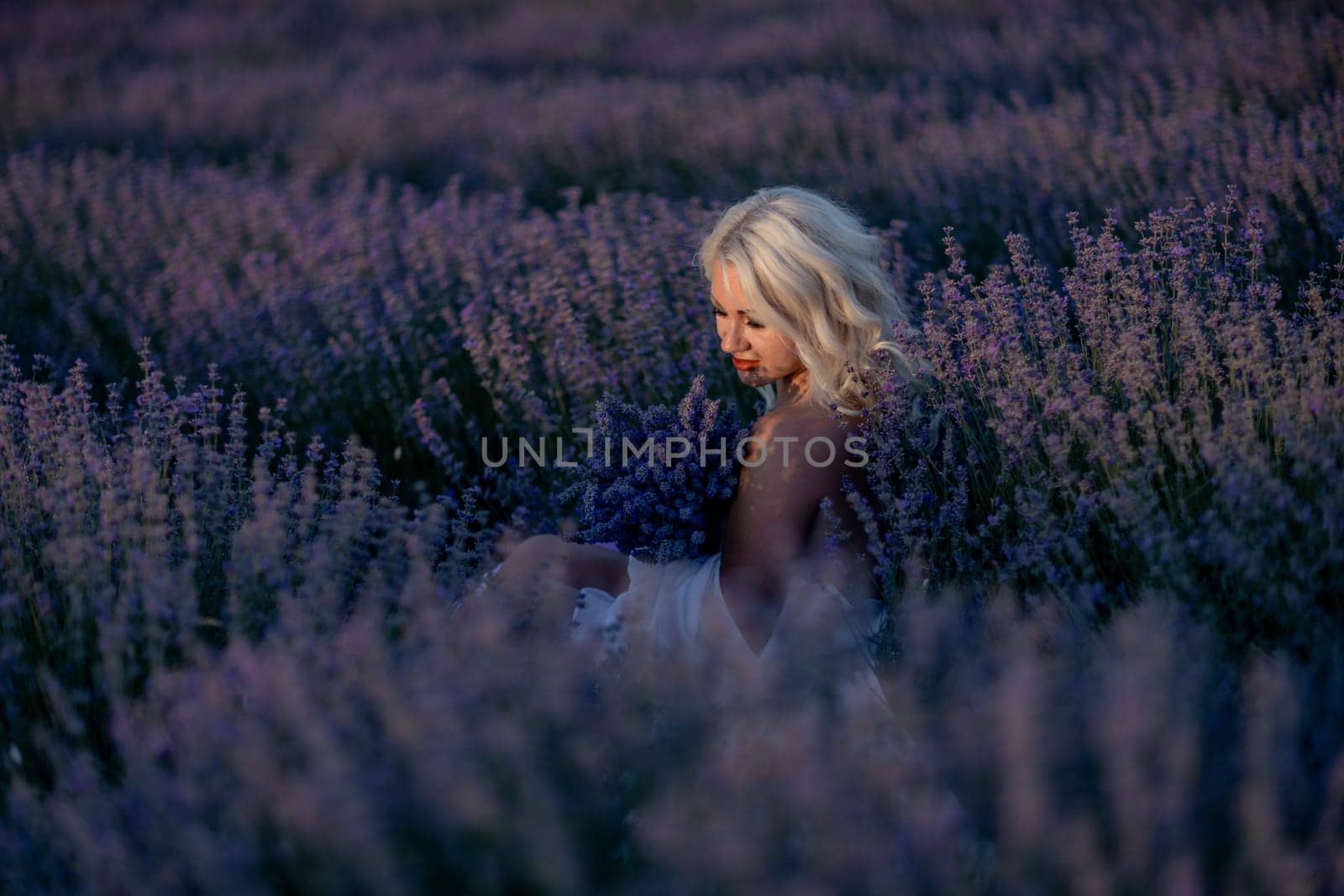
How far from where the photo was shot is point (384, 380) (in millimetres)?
3791

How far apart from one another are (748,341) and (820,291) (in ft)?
0.70

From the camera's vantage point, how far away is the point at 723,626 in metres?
2.38

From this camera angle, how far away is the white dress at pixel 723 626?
1.50 m

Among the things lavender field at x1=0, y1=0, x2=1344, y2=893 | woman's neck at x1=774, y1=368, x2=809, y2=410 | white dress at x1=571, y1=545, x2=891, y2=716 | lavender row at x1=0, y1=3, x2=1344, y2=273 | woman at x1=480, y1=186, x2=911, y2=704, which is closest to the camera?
lavender field at x1=0, y1=0, x2=1344, y2=893

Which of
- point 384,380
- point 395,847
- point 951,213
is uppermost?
point 951,213

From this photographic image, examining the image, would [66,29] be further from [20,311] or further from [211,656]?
[211,656]

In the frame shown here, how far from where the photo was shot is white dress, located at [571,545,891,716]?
1.50 metres

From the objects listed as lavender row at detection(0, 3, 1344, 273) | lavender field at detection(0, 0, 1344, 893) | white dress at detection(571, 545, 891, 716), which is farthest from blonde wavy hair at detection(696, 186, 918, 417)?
lavender row at detection(0, 3, 1344, 273)

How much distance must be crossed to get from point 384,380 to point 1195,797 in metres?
3.02

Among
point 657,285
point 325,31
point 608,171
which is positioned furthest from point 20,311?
point 325,31

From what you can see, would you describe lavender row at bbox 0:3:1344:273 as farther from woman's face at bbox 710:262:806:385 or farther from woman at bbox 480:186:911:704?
woman's face at bbox 710:262:806:385

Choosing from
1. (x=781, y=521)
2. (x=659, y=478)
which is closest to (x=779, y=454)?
(x=781, y=521)

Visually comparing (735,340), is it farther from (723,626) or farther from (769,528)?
(723,626)

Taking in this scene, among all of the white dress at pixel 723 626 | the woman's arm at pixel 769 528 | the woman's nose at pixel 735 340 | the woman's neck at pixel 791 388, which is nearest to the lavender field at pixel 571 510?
the white dress at pixel 723 626
